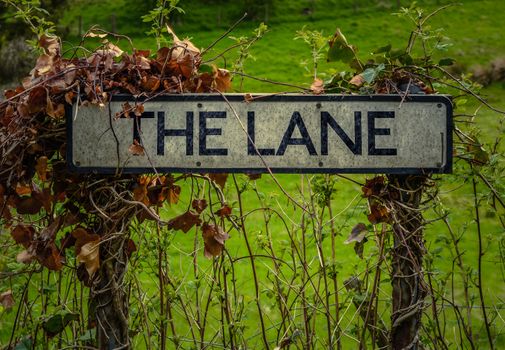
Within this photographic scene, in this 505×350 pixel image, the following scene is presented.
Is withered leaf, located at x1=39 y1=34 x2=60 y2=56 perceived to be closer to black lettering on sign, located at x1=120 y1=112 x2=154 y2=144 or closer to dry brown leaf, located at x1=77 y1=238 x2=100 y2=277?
black lettering on sign, located at x1=120 y1=112 x2=154 y2=144

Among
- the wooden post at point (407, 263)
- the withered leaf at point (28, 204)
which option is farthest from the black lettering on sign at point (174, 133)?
the wooden post at point (407, 263)

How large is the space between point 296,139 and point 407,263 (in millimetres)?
573

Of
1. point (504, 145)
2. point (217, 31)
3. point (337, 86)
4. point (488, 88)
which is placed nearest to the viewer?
point (337, 86)

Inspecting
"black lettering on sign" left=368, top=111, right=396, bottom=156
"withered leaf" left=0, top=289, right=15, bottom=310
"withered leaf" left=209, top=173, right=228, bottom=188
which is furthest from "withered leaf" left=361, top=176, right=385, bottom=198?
"withered leaf" left=0, top=289, right=15, bottom=310

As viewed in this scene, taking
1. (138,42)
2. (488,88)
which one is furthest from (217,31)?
(488,88)

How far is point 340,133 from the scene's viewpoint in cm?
225

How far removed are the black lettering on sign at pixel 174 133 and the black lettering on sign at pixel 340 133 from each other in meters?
0.44

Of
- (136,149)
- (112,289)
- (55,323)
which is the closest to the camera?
(136,149)

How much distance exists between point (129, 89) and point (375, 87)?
0.83 m

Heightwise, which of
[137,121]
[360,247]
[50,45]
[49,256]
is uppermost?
[50,45]

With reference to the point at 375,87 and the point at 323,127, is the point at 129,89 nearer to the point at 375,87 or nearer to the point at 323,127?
the point at 323,127

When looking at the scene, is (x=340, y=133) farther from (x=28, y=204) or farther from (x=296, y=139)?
(x=28, y=204)

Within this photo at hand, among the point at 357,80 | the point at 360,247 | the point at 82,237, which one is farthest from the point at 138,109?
the point at 360,247

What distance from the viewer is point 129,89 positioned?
2.24m
